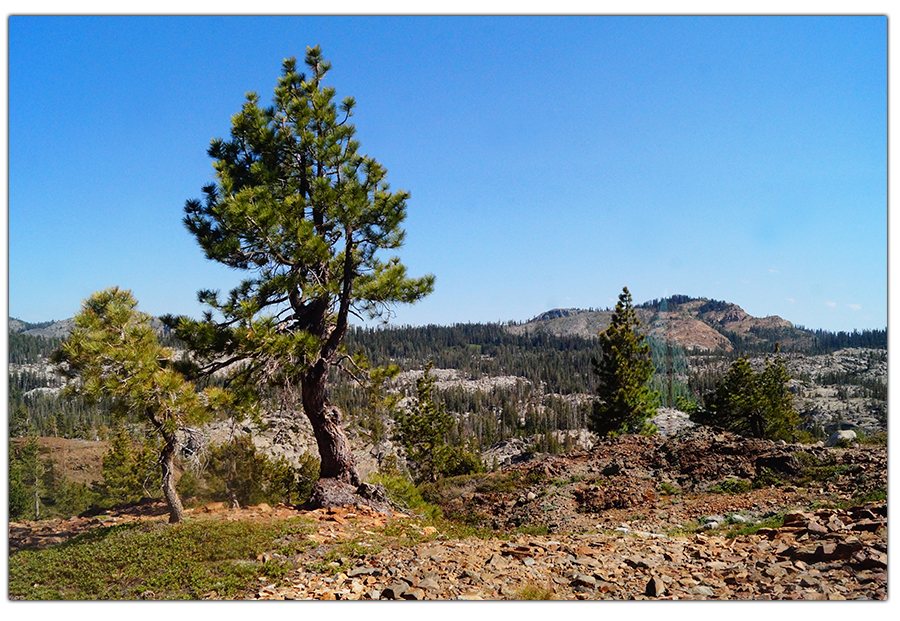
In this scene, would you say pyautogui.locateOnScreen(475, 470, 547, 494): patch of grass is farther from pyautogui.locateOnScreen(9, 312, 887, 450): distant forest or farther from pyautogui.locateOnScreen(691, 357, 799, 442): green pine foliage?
pyautogui.locateOnScreen(9, 312, 887, 450): distant forest

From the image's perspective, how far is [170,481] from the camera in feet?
29.2

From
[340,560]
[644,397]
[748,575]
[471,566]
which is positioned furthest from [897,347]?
[644,397]

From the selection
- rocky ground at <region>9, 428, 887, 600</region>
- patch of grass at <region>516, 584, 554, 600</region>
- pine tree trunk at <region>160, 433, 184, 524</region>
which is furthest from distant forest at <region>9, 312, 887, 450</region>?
patch of grass at <region>516, 584, 554, 600</region>

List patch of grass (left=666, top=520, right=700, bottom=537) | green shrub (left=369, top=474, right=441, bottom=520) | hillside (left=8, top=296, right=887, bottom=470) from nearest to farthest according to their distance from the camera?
patch of grass (left=666, top=520, right=700, bottom=537) < green shrub (left=369, top=474, right=441, bottom=520) < hillside (left=8, top=296, right=887, bottom=470)

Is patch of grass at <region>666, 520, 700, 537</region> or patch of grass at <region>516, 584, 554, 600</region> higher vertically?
patch of grass at <region>516, 584, 554, 600</region>

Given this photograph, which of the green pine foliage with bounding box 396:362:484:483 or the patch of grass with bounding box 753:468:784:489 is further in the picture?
the green pine foliage with bounding box 396:362:484:483

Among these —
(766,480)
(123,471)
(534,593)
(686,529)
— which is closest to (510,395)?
(123,471)

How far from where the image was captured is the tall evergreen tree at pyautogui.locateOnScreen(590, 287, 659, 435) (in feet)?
105

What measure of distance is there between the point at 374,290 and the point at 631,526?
6864 millimetres

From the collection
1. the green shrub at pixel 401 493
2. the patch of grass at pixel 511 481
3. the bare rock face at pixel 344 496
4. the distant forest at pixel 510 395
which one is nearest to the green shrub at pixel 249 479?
the patch of grass at pixel 511 481

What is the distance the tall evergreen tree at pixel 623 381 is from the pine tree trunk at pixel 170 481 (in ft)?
88.0

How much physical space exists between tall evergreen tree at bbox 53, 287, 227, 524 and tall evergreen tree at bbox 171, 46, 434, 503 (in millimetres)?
759

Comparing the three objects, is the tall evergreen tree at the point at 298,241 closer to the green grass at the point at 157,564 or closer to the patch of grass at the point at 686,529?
the green grass at the point at 157,564

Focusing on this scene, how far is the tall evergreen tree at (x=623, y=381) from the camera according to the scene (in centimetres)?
3192
